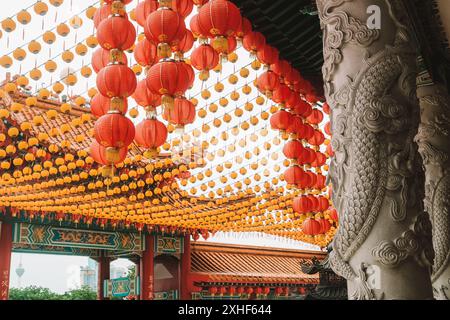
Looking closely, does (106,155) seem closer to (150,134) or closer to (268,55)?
(150,134)

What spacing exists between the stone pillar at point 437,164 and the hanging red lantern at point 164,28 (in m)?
2.90

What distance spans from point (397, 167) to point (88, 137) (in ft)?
40.2

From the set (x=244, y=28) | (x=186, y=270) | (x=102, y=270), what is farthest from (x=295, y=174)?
(x=102, y=270)

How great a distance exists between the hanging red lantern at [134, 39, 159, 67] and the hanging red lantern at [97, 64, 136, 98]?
315 millimetres

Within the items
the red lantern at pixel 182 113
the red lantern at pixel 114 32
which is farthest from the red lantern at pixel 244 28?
the red lantern at pixel 114 32

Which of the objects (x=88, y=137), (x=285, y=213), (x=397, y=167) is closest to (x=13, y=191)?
(x=88, y=137)

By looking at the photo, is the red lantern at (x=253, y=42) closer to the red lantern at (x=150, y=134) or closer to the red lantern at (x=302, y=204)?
the red lantern at (x=150, y=134)

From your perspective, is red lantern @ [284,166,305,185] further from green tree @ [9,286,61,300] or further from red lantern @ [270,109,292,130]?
green tree @ [9,286,61,300]

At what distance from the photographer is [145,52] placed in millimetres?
4547

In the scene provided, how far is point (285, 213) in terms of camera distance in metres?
14.6

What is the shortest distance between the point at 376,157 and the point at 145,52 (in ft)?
7.78

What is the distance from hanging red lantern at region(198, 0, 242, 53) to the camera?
4359 mm

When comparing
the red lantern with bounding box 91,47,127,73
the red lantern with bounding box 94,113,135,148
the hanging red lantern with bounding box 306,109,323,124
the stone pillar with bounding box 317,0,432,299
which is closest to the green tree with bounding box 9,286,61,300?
the hanging red lantern with bounding box 306,109,323,124

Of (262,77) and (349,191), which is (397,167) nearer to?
(349,191)
